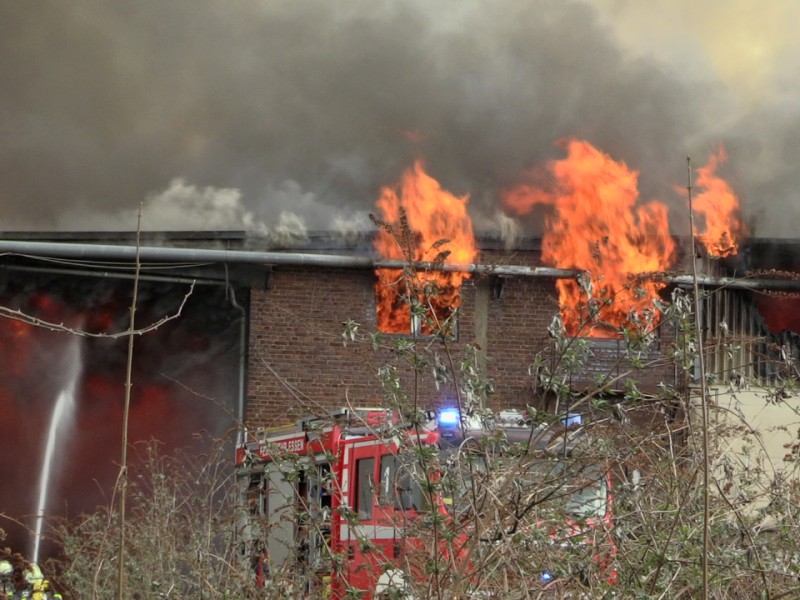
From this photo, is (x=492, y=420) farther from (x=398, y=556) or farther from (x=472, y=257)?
(x=472, y=257)

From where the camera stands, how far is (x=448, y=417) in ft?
25.0

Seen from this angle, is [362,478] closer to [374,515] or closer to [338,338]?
[374,515]

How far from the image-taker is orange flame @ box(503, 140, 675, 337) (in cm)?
1416

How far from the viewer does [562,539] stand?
447 cm

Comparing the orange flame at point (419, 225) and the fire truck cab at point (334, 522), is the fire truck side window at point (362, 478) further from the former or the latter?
the orange flame at point (419, 225)

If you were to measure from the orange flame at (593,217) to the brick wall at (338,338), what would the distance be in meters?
0.46

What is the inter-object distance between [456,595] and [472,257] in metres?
10.5

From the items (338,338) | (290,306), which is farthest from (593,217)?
(290,306)

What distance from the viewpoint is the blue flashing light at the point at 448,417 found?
290 inches

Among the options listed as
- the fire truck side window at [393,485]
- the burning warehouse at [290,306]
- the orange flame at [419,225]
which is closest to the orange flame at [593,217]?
the burning warehouse at [290,306]

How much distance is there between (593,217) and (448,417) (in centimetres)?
722

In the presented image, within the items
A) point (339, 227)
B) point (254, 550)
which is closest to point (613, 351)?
point (339, 227)

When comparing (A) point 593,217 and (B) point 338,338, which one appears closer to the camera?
(A) point 593,217

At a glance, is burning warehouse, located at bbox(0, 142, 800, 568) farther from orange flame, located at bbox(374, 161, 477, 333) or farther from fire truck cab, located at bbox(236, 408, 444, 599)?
fire truck cab, located at bbox(236, 408, 444, 599)
